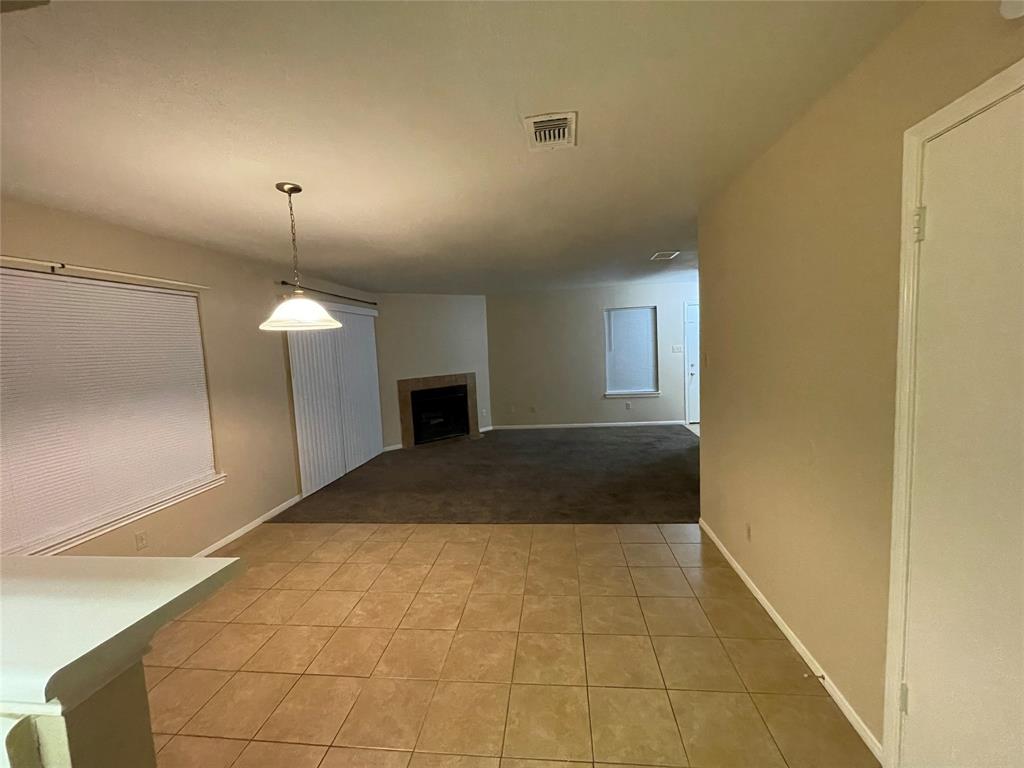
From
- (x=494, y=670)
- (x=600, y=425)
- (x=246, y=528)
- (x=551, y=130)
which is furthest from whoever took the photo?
(x=600, y=425)

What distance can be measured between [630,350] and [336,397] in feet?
15.9

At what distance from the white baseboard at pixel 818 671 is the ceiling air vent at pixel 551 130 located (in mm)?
2532

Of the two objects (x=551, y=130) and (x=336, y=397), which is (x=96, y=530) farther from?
(x=551, y=130)

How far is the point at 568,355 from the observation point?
7.37 metres

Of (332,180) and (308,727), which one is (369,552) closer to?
(308,727)

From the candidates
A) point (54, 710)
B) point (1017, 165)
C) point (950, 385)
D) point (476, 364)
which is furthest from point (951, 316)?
point (476, 364)

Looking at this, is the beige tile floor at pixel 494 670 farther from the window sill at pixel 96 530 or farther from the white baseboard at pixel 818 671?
the window sill at pixel 96 530

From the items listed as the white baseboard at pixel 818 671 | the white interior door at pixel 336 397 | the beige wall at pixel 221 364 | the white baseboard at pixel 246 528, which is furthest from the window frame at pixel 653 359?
the white baseboard at pixel 246 528

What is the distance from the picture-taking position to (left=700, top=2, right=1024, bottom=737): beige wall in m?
1.24

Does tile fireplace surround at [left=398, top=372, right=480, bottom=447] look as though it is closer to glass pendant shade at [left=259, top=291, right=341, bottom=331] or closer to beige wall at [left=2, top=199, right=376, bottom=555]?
beige wall at [left=2, top=199, right=376, bottom=555]

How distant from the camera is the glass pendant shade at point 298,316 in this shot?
7.21 feet

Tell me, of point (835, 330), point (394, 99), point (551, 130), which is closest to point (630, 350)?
Answer: point (835, 330)

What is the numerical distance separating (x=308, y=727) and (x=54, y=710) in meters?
1.49

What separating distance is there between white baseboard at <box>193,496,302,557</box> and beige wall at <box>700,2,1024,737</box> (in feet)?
12.7
